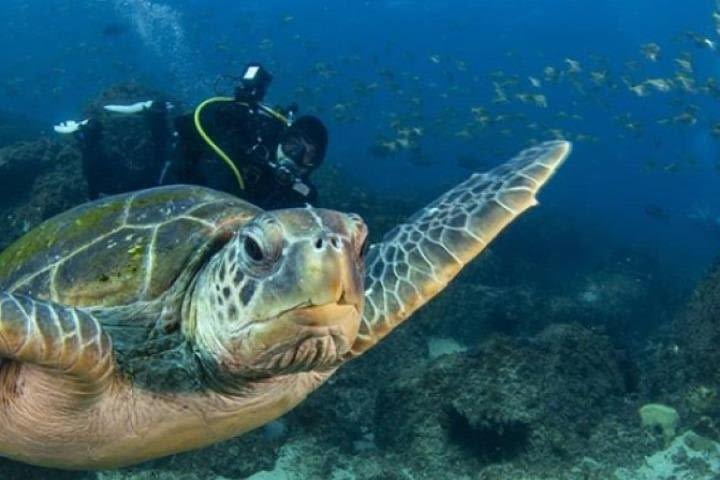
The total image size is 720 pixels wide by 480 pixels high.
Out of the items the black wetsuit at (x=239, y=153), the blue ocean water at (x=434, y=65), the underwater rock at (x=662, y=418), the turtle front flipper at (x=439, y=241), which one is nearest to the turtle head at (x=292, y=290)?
→ the turtle front flipper at (x=439, y=241)

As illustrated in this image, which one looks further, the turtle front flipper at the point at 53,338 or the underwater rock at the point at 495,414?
the underwater rock at the point at 495,414

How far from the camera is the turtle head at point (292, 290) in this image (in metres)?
1.69

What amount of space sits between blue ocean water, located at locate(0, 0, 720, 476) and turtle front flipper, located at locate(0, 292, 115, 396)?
47.9 feet

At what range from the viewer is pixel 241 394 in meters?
2.55

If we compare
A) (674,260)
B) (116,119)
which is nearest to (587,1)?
(674,260)

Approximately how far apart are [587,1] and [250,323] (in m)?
59.4

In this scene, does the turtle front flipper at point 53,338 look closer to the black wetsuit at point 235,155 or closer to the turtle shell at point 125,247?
the turtle shell at point 125,247

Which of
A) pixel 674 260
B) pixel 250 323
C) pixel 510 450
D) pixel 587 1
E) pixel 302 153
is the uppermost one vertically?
pixel 250 323

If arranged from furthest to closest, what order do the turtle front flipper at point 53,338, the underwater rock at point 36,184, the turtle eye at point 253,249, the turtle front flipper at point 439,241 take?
the underwater rock at point 36,184 → the turtle front flipper at point 439,241 → the turtle front flipper at point 53,338 → the turtle eye at point 253,249

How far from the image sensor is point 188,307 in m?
2.39

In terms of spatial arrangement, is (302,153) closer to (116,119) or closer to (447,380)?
(447,380)

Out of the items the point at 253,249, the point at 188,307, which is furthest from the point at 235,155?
the point at 253,249

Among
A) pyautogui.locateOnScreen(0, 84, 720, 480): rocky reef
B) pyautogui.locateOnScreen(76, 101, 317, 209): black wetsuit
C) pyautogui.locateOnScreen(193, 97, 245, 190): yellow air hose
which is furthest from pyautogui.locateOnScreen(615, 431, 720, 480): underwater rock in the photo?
pyautogui.locateOnScreen(193, 97, 245, 190): yellow air hose

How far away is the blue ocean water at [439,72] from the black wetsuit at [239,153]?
441 inches
